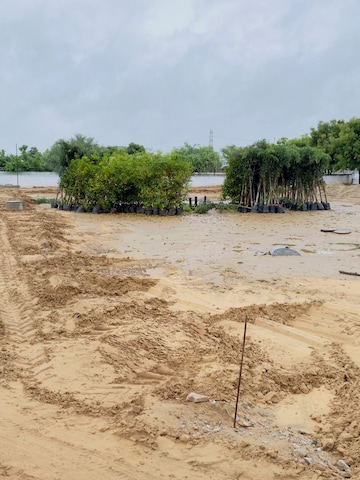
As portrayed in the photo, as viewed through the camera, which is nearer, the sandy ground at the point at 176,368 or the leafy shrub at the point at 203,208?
the sandy ground at the point at 176,368

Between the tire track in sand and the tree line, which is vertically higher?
the tree line

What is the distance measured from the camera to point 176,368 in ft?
14.2

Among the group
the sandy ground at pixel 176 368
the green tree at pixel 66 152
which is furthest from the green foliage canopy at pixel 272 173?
the sandy ground at pixel 176 368

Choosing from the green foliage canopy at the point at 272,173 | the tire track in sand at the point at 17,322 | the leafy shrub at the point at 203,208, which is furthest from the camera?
the leafy shrub at the point at 203,208

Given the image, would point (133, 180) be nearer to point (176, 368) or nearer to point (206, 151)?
point (176, 368)

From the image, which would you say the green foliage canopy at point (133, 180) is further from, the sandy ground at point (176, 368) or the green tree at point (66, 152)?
the sandy ground at point (176, 368)

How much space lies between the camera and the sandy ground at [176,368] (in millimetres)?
2994

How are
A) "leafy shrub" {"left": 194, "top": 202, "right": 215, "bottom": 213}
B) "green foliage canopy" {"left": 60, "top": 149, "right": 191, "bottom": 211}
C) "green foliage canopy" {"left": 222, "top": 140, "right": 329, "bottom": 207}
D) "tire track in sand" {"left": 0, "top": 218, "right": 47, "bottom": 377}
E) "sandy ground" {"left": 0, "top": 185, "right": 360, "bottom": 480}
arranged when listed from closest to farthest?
"sandy ground" {"left": 0, "top": 185, "right": 360, "bottom": 480}
"tire track in sand" {"left": 0, "top": 218, "right": 47, "bottom": 377}
"green foliage canopy" {"left": 60, "top": 149, "right": 191, "bottom": 211}
"green foliage canopy" {"left": 222, "top": 140, "right": 329, "bottom": 207}
"leafy shrub" {"left": 194, "top": 202, "right": 215, "bottom": 213}

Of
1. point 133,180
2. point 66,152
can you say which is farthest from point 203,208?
point 66,152

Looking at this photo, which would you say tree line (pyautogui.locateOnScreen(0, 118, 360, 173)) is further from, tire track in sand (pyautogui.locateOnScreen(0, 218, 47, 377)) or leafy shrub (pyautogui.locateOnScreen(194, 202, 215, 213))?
tire track in sand (pyautogui.locateOnScreen(0, 218, 47, 377))

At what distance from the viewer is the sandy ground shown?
299 centimetres

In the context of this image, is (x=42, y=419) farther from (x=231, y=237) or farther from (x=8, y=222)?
(x=8, y=222)

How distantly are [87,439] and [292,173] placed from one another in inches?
802

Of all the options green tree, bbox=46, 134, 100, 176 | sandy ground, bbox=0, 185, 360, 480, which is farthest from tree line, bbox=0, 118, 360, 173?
sandy ground, bbox=0, 185, 360, 480
